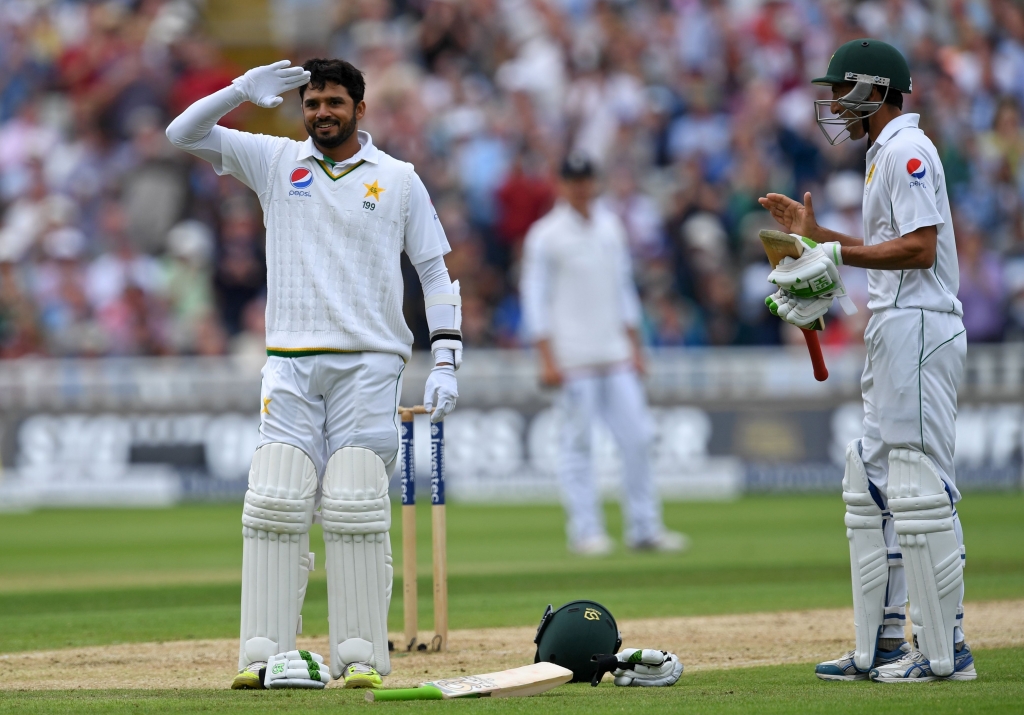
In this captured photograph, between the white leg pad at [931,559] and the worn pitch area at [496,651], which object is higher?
the white leg pad at [931,559]

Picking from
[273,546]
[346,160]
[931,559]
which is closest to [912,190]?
[931,559]

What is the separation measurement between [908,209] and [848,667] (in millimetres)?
1789

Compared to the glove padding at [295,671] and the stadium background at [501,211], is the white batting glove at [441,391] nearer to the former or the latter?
the glove padding at [295,671]

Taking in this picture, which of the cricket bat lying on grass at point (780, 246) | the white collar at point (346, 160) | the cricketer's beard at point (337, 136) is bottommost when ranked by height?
the cricket bat lying on grass at point (780, 246)

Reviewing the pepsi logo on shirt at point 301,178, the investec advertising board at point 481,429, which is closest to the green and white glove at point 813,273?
the pepsi logo on shirt at point 301,178

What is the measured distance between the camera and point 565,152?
1927cm

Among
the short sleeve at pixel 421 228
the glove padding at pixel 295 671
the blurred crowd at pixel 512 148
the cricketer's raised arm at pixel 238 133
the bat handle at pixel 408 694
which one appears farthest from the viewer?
the blurred crowd at pixel 512 148

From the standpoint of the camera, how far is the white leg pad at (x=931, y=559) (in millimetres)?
5754

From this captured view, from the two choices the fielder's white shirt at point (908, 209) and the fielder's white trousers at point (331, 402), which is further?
the fielder's white trousers at point (331, 402)

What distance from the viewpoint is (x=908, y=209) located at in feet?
18.9

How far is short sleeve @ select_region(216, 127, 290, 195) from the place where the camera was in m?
6.19

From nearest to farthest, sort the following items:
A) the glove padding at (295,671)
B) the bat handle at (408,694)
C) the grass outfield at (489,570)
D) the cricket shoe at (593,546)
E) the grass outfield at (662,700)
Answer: the grass outfield at (662,700)
the bat handle at (408,694)
the glove padding at (295,671)
the grass outfield at (489,570)
the cricket shoe at (593,546)

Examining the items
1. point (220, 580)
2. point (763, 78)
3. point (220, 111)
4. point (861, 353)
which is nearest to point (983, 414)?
point (861, 353)

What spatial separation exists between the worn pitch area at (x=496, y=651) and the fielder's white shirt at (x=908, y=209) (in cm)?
170
